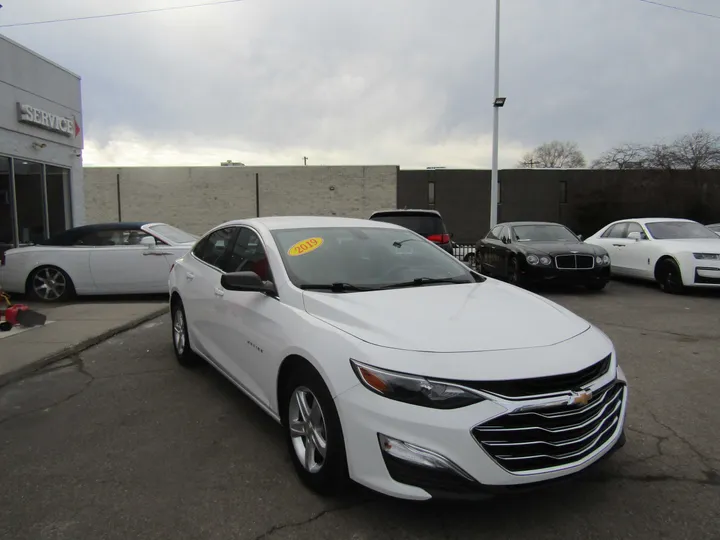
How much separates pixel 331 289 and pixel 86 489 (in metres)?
1.80

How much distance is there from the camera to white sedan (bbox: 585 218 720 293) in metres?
9.55

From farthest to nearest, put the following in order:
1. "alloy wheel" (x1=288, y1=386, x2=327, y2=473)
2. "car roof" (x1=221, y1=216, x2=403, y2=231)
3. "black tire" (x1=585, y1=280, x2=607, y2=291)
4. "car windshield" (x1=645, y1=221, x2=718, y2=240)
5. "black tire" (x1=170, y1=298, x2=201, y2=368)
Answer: "car windshield" (x1=645, y1=221, x2=718, y2=240), "black tire" (x1=585, y1=280, x2=607, y2=291), "black tire" (x1=170, y1=298, x2=201, y2=368), "car roof" (x1=221, y1=216, x2=403, y2=231), "alloy wheel" (x1=288, y1=386, x2=327, y2=473)

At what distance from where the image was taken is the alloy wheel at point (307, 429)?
278cm

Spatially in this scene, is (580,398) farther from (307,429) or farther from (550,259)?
(550,259)

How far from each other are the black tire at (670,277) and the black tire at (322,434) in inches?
367

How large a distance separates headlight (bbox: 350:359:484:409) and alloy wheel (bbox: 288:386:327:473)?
0.42m

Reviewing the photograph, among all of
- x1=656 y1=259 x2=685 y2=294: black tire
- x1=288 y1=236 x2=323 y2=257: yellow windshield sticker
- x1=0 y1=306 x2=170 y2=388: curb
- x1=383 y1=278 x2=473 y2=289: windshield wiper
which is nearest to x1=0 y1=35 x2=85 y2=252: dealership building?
x1=0 y1=306 x2=170 y2=388: curb

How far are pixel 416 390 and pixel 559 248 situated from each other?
876 centimetres

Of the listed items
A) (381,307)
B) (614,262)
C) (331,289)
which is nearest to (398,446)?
(381,307)

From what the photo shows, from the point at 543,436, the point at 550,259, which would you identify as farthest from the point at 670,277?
the point at 543,436

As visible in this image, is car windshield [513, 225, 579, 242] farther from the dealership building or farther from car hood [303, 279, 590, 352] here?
the dealership building

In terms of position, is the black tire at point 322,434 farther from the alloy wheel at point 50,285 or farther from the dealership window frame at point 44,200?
the dealership window frame at point 44,200

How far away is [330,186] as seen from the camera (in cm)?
3403

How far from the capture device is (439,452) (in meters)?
2.30
